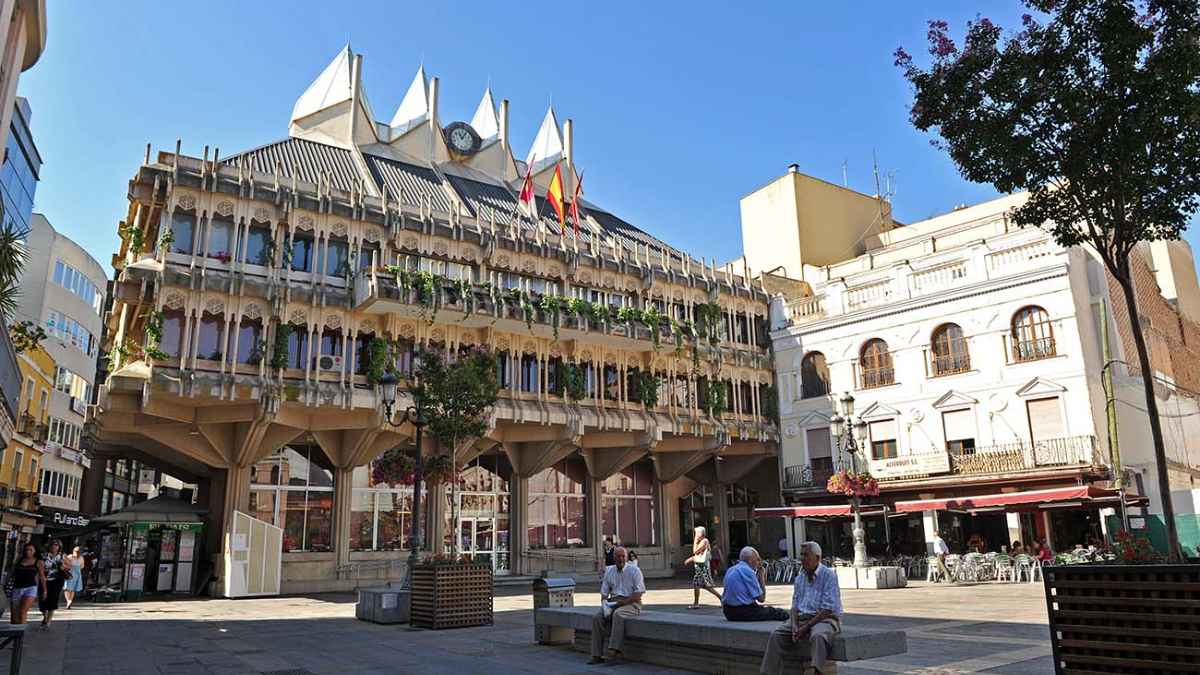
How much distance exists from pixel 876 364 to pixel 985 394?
493 cm

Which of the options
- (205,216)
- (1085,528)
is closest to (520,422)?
(205,216)

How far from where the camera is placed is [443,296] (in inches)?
1153

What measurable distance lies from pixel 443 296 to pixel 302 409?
6.17m

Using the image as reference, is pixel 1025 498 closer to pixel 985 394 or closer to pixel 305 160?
pixel 985 394

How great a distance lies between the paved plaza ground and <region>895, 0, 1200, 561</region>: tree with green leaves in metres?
4.06

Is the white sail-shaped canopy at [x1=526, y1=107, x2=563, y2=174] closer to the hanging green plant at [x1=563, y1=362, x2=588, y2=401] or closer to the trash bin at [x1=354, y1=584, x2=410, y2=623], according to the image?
the hanging green plant at [x1=563, y1=362, x2=588, y2=401]

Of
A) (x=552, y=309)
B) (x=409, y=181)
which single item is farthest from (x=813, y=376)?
(x=409, y=181)

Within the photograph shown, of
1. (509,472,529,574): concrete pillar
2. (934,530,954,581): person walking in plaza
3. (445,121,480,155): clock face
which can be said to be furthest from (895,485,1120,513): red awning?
(445,121,480,155): clock face

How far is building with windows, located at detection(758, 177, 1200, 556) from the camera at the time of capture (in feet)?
93.1

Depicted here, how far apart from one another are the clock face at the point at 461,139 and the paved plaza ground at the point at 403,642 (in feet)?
82.3

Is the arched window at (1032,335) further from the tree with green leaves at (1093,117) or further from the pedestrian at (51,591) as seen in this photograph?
the pedestrian at (51,591)

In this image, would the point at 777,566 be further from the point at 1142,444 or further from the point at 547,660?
the point at 547,660

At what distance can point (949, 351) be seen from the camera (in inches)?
1267

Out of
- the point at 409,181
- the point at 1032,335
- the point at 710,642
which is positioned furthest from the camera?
the point at 409,181
